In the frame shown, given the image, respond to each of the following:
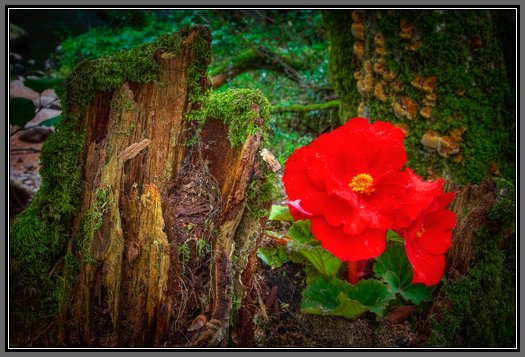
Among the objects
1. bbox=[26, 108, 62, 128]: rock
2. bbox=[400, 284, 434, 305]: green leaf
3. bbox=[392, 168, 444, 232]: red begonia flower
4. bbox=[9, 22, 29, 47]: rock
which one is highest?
bbox=[9, 22, 29, 47]: rock

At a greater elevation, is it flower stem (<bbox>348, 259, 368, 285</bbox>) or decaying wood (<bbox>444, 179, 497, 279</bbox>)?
Result: decaying wood (<bbox>444, 179, 497, 279</bbox>)

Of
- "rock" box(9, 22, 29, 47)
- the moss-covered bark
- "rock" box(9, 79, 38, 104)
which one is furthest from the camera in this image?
"rock" box(9, 22, 29, 47)

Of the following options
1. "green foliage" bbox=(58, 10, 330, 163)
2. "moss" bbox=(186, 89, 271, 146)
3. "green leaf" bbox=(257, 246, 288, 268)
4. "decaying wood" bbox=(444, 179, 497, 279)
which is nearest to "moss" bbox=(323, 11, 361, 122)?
"green foliage" bbox=(58, 10, 330, 163)

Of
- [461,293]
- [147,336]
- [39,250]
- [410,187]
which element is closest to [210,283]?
[147,336]

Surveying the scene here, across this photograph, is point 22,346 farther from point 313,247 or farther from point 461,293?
point 461,293

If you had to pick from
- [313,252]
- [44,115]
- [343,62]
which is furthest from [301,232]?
[44,115]

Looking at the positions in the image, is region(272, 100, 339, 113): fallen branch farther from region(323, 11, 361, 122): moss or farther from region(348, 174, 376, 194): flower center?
region(348, 174, 376, 194): flower center

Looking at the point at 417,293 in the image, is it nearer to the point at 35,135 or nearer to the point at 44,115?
the point at 35,135
